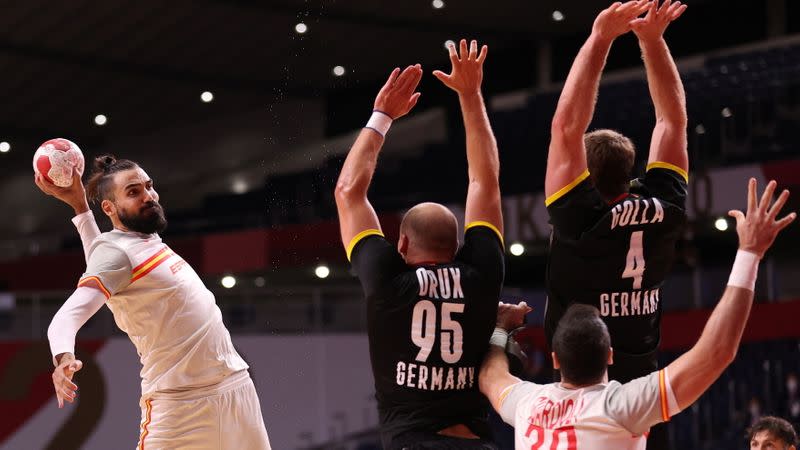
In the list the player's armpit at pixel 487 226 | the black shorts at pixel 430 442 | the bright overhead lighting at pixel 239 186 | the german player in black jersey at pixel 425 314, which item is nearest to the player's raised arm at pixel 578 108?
the player's armpit at pixel 487 226

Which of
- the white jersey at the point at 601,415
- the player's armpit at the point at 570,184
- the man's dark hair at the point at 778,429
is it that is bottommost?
the man's dark hair at the point at 778,429

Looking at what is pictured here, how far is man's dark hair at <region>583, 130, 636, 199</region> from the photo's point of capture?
411 centimetres

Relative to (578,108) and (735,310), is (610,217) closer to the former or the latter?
(578,108)

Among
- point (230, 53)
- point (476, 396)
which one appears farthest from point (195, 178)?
point (476, 396)

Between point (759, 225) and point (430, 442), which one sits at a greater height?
point (759, 225)

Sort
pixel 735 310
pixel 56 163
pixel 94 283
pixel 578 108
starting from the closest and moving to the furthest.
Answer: pixel 735 310 → pixel 578 108 → pixel 94 283 → pixel 56 163

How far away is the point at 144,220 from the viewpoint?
5.06 metres

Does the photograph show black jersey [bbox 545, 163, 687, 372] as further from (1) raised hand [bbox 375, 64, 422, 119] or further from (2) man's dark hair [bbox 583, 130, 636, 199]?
(1) raised hand [bbox 375, 64, 422, 119]

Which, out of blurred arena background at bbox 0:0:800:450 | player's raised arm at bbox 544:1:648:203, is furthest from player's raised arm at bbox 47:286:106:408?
blurred arena background at bbox 0:0:800:450

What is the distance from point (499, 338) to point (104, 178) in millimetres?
2290

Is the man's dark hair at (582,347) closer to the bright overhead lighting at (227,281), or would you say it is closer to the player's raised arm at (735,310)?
the player's raised arm at (735,310)

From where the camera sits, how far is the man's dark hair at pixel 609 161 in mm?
4109

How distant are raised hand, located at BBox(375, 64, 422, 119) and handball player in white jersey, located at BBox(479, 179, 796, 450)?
118cm

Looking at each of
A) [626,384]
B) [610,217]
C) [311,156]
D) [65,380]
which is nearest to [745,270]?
[626,384]
